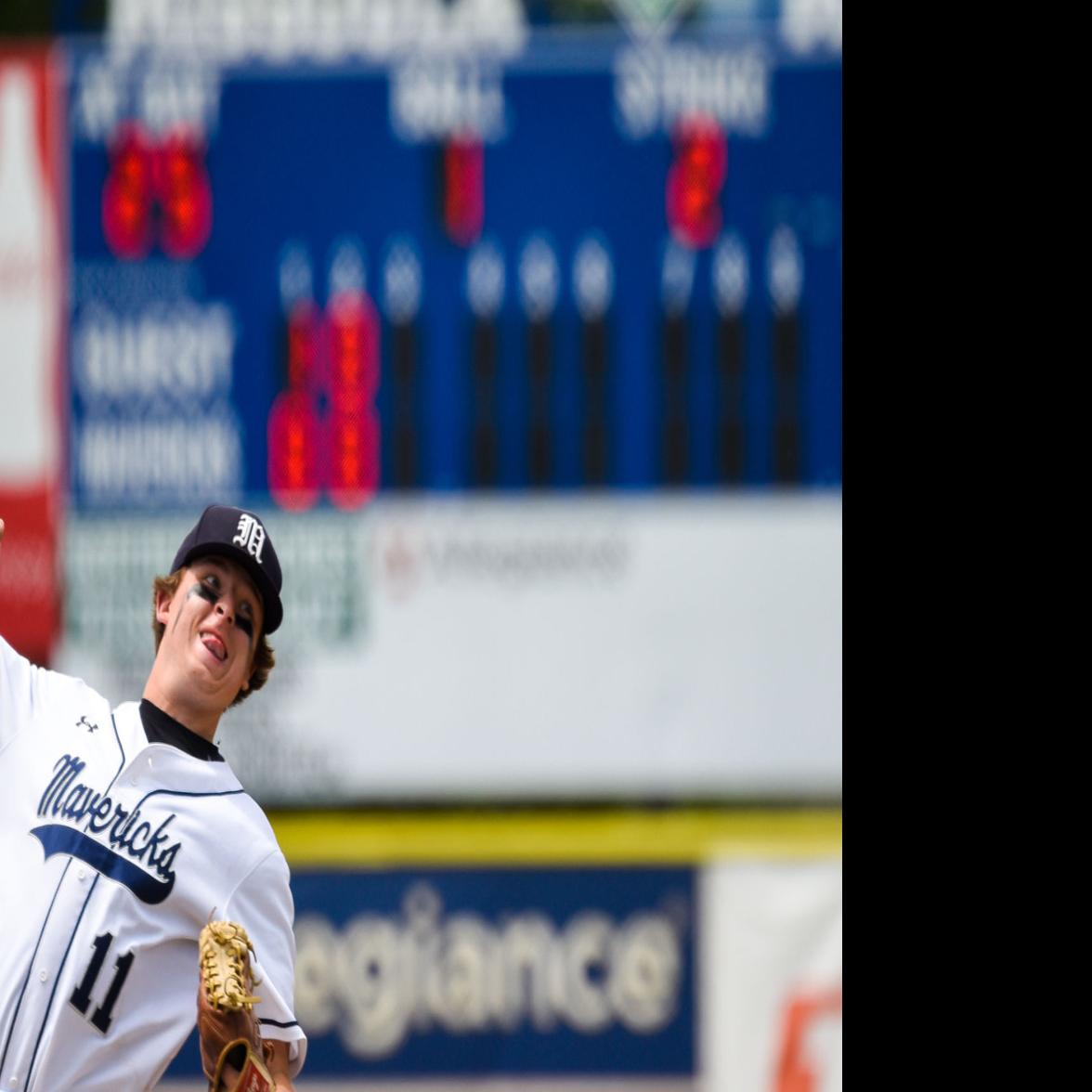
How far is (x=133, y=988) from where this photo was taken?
2973 mm

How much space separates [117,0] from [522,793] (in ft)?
10.2

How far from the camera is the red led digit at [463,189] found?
6938 millimetres

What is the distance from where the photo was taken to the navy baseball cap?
10.3 feet

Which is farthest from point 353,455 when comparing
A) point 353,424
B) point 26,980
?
point 26,980

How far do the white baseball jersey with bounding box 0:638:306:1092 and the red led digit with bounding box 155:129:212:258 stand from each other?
404 centimetres

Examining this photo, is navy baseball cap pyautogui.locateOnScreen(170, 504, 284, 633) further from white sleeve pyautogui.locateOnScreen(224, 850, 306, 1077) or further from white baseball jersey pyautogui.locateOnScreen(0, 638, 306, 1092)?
white sleeve pyautogui.locateOnScreen(224, 850, 306, 1077)

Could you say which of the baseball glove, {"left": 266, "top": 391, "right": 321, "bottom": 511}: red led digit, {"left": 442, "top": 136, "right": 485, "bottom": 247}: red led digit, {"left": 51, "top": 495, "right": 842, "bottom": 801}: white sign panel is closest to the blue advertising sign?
{"left": 51, "top": 495, "right": 842, "bottom": 801}: white sign panel

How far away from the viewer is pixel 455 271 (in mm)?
6922

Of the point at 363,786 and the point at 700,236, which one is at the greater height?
the point at 700,236

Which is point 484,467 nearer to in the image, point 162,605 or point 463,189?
point 463,189

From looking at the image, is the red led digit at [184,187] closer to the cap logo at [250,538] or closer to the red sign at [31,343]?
the red sign at [31,343]
